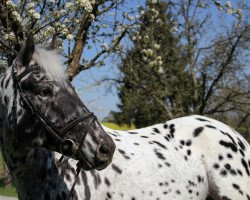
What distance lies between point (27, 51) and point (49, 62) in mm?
185

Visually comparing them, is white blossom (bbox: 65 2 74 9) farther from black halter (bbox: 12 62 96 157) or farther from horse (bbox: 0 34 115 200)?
black halter (bbox: 12 62 96 157)

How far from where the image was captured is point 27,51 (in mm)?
3715

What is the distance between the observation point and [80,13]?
8500 mm

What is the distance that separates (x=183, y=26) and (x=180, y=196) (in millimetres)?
15827

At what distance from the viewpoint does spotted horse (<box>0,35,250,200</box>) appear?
3822 mm

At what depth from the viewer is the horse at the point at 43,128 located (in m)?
3.51

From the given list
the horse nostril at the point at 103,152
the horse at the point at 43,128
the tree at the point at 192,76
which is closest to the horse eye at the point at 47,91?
the horse at the point at 43,128

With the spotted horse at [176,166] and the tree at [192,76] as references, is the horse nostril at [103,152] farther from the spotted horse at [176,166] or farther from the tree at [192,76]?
the tree at [192,76]

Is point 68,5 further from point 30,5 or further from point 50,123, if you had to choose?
point 50,123

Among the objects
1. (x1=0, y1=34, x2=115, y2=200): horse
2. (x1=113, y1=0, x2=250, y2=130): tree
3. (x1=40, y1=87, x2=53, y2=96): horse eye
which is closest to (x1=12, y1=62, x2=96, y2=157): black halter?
(x1=0, y1=34, x2=115, y2=200): horse

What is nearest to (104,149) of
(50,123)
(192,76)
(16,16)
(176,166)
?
(50,123)

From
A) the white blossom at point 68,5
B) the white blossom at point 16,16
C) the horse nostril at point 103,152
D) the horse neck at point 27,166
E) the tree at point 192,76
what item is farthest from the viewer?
the tree at point 192,76

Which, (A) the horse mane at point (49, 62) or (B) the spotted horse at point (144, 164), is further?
(B) the spotted horse at point (144, 164)

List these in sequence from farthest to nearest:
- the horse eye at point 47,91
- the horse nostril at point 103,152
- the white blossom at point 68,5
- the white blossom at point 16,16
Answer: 1. the white blossom at point 68,5
2. the white blossom at point 16,16
3. the horse eye at point 47,91
4. the horse nostril at point 103,152
